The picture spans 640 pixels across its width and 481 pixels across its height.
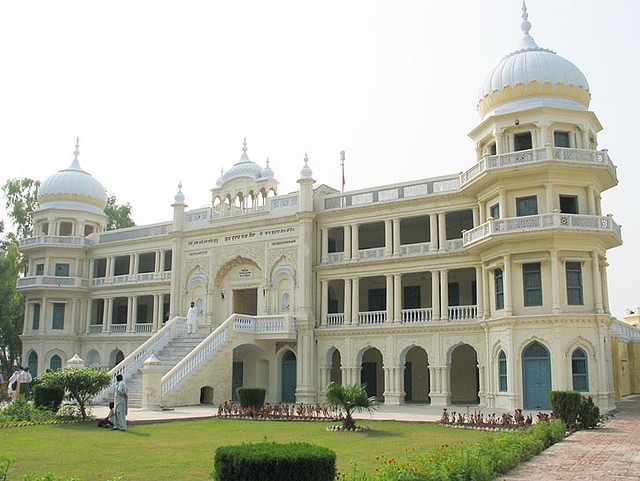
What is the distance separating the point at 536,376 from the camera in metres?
26.5

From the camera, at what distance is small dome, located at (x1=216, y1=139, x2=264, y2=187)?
A: 37.6 m

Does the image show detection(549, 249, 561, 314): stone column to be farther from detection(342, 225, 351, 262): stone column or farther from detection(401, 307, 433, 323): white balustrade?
detection(342, 225, 351, 262): stone column

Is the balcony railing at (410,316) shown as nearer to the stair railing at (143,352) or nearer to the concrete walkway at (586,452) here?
the concrete walkway at (586,452)

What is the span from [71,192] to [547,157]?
104 feet

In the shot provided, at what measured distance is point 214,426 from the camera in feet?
69.4

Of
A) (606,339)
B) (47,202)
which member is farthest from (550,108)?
(47,202)

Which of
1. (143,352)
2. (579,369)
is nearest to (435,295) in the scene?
(579,369)

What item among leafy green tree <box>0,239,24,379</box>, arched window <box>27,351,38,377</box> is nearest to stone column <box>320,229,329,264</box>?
arched window <box>27,351,38,377</box>

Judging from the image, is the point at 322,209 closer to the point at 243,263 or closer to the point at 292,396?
the point at 243,263

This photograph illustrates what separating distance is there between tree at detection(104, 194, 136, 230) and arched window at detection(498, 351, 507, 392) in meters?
38.8

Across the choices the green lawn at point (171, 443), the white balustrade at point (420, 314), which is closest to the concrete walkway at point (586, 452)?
the green lawn at point (171, 443)

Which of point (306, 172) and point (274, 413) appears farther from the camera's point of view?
point (306, 172)

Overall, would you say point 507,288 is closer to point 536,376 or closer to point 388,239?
point 536,376

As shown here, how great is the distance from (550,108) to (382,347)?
43.8 feet
